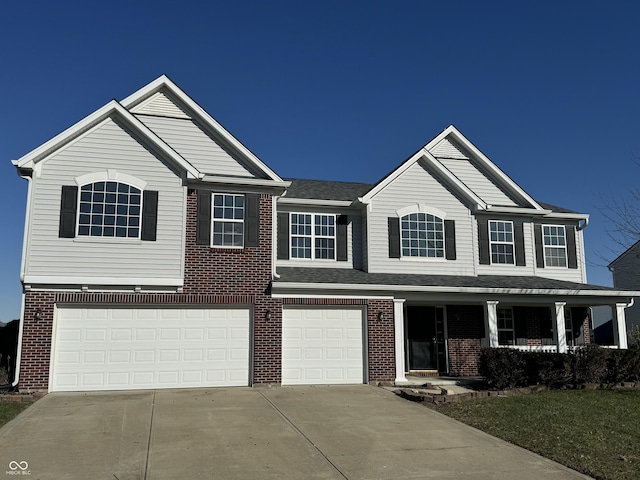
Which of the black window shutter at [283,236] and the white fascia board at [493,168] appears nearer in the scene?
the black window shutter at [283,236]

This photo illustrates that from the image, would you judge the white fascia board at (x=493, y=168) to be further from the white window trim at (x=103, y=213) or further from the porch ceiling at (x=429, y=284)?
the white window trim at (x=103, y=213)

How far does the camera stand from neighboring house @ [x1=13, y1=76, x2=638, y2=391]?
506 inches

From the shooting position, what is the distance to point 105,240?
43.0 ft

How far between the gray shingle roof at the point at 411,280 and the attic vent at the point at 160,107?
5.40 m

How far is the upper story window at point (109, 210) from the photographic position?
1310cm

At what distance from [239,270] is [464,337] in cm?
765

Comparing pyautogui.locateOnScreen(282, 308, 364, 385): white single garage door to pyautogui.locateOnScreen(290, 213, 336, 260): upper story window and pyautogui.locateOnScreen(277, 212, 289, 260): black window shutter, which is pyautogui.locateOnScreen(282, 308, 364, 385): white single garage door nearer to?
pyautogui.locateOnScreen(277, 212, 289, 260): black window shutter

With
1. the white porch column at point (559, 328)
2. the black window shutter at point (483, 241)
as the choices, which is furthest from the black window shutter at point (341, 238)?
the white porch column at point (559, 328)

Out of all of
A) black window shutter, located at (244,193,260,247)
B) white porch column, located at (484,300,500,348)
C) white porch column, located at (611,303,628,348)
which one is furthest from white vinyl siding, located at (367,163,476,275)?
white porch column, located at (611,303,628,348)

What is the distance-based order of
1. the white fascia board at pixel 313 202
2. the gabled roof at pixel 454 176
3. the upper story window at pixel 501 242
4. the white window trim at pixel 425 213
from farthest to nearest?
the upper story window at pixel 501 242 → the gabled roof at pixel 454 176 → the white window trim at pixel 425 213 → the white fascia board at pixel 313 202

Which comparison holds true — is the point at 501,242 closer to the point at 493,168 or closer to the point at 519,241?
the point at 519,241

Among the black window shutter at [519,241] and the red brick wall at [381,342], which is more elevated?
the black window shutter at [519,241]

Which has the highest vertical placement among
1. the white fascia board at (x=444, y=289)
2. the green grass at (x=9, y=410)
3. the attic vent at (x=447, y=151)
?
the attic vent at (x=447, y=151)

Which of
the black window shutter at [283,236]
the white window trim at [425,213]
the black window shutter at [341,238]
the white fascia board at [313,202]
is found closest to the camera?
the black window shutter at [283,236]
